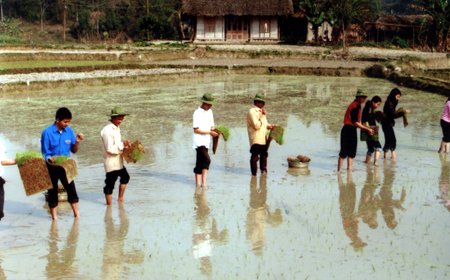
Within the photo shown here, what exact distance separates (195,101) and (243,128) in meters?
4.64

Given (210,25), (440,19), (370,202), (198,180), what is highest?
(210,25)

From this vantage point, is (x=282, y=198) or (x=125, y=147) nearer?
(x=125, y=147)

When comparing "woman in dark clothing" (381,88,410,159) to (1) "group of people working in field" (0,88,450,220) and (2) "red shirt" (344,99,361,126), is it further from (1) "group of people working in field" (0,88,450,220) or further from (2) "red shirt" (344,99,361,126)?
(2) "red shirt" (344,99,361,126)

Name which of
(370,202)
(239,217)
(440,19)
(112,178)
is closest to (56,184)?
(112,178)

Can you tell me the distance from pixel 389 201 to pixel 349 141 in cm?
172

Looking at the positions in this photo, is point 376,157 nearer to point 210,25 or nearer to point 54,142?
point 54,142

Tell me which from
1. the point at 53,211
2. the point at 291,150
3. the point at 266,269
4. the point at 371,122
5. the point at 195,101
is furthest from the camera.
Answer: the point at 195,101

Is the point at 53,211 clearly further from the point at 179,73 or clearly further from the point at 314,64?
the point at 314,64

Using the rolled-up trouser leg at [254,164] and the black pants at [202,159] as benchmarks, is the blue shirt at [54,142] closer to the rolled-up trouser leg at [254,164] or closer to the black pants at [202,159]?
the black pants at [202,159]

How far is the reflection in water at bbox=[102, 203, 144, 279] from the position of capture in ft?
17.2

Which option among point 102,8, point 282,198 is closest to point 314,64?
point 282,198

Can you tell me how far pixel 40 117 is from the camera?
1430cm

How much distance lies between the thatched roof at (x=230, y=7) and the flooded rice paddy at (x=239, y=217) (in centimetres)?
2712

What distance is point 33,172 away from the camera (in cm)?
626
